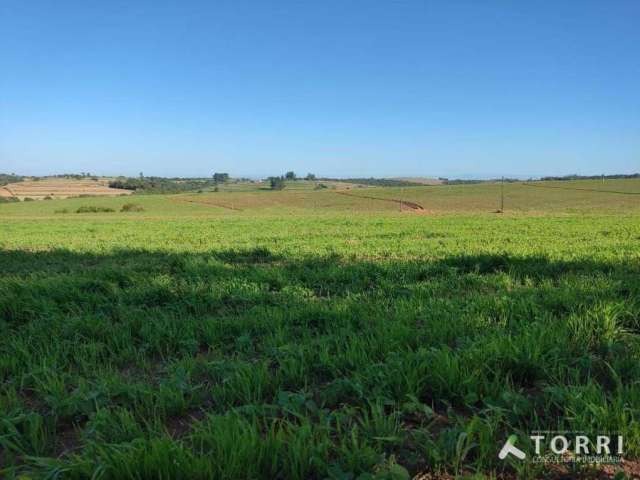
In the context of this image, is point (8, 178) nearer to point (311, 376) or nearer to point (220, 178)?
point (220, 178)

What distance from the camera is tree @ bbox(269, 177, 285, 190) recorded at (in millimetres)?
102250

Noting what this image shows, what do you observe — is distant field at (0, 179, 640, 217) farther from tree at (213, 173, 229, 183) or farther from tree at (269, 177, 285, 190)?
tree at (213, 173, 229, 183)

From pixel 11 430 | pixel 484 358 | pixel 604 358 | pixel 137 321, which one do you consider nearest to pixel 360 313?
pixel 484 358

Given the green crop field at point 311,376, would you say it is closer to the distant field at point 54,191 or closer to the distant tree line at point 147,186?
the distant field at point 54,191

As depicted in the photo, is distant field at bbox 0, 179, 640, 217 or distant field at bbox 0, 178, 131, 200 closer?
distant field at bbox 0, 179, 640, 217

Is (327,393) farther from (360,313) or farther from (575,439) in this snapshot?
(360,313)

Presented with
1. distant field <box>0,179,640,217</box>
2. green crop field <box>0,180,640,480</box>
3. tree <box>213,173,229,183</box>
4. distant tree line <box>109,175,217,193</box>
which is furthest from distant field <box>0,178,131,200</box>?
green crop field <box>0,180,640,480</box>

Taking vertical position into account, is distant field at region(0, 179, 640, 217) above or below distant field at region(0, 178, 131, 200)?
below

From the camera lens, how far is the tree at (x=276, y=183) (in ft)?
335

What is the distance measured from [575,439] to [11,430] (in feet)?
10.3

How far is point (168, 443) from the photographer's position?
1965mm

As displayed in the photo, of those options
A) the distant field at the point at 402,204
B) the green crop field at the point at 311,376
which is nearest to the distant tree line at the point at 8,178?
the distant field at the point at 402,204

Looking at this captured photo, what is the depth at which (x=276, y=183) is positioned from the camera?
106000mm

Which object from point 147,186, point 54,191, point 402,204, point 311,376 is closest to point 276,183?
point 147,186
